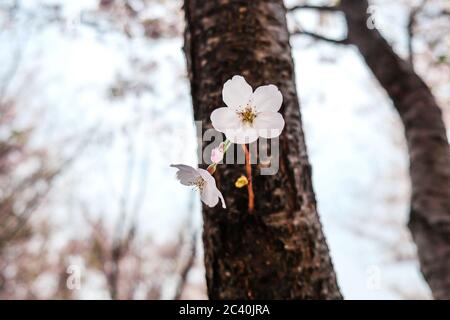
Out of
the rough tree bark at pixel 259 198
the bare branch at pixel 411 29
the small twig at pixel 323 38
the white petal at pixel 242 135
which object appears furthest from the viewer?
the bare branch at pixel 411 29

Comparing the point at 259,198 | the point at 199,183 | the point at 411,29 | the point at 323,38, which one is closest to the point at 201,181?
the point at 199,183

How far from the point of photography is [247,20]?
0.87 m

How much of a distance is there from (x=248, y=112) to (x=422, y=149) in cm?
188

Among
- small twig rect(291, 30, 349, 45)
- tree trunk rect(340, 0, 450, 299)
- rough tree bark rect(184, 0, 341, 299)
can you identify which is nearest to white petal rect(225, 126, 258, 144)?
rough tree bark rect(184, 0, 341, 299)

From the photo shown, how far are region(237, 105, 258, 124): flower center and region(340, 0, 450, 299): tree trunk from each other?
1558 mm

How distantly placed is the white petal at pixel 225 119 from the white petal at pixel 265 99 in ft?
0.07

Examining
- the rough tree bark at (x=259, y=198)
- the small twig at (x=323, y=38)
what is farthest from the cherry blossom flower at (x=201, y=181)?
the small twig at (x=323, y=38)

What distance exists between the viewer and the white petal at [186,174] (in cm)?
34

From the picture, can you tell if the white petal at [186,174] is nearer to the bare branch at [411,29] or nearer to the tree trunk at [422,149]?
the tree trunk at [422,149]

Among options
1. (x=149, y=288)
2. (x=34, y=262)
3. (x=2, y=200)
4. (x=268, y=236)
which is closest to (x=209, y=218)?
(x=268, y=236)

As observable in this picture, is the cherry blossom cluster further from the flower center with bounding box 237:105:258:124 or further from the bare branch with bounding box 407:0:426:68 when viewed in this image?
the bare branch with bounding box 407:0:426:68

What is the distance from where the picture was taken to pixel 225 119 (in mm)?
319

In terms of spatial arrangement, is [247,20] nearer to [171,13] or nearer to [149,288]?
[171,13]

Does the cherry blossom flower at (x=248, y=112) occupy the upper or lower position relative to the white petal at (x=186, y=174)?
upper
